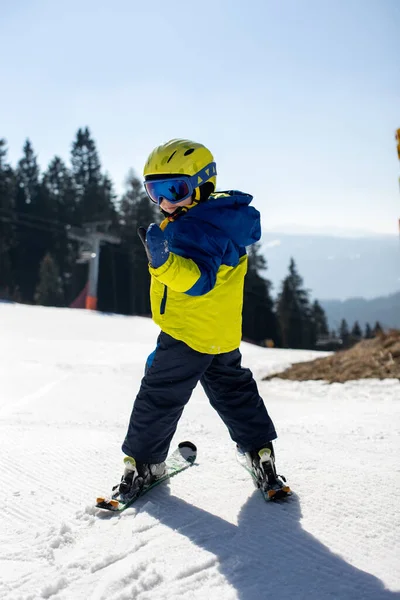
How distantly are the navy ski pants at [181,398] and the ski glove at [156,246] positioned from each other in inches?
18.4

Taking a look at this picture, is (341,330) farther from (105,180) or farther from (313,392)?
(313,392)

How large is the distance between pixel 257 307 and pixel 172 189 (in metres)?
42.2

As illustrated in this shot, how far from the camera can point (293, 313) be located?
166 ft

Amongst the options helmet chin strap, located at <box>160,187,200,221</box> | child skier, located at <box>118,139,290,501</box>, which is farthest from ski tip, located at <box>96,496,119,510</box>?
helmet chin strap, located at <box>160,187,200,221</box>

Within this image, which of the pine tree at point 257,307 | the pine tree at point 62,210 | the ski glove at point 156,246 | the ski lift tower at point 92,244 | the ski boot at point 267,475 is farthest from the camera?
the pine tree at point 257,307

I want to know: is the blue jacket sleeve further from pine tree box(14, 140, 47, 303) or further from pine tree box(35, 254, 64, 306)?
pine tree box(14, 140, 47, 303)

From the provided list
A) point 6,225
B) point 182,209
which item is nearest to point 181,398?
point 182,209

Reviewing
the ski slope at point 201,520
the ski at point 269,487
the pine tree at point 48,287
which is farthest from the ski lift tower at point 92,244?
the ski at point 269,487

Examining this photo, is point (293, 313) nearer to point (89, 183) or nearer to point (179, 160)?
point (89, 183)

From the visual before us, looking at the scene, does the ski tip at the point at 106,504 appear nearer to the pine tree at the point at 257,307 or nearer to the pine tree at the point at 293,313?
the pine tree at the point at 257,307

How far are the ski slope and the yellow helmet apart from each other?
4.88ft

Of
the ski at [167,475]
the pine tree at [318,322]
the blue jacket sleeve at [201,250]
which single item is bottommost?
the pine tree at [318,322]

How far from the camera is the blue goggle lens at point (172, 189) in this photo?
89.5 inches

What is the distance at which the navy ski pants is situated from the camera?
225cm
